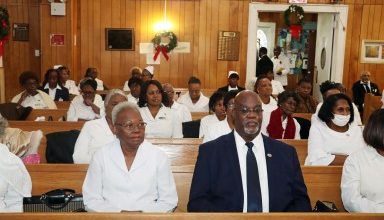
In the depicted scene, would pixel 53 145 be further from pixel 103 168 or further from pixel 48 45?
pixel 48 45

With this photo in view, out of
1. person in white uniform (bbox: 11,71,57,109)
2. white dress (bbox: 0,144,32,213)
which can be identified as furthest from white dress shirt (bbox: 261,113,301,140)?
person in white uniform (bbox: 11,71,57,109)

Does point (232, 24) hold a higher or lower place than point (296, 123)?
higher

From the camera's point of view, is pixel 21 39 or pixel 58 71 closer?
pixel 58 71

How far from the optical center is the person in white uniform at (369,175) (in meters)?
3.62

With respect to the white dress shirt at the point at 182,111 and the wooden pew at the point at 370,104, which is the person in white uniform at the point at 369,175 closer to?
the white dress shirt at the point at 182,111

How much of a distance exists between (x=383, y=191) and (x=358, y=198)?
0.64 ft

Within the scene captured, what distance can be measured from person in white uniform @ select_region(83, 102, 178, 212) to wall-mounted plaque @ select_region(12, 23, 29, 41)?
10485 millimetres

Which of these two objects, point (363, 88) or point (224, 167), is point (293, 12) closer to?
point (363, 88)

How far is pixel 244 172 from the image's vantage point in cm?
325

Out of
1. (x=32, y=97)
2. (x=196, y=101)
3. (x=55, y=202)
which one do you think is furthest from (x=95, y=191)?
(x=196, y=101)

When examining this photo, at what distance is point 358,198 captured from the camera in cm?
362

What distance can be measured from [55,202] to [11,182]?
1.15ft

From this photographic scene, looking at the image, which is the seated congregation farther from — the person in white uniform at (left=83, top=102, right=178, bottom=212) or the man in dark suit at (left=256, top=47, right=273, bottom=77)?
the man in dark suit at (left=256, top=47, right=273, bottom=77)

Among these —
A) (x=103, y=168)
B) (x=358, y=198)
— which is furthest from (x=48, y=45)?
(x=358, y=198)
